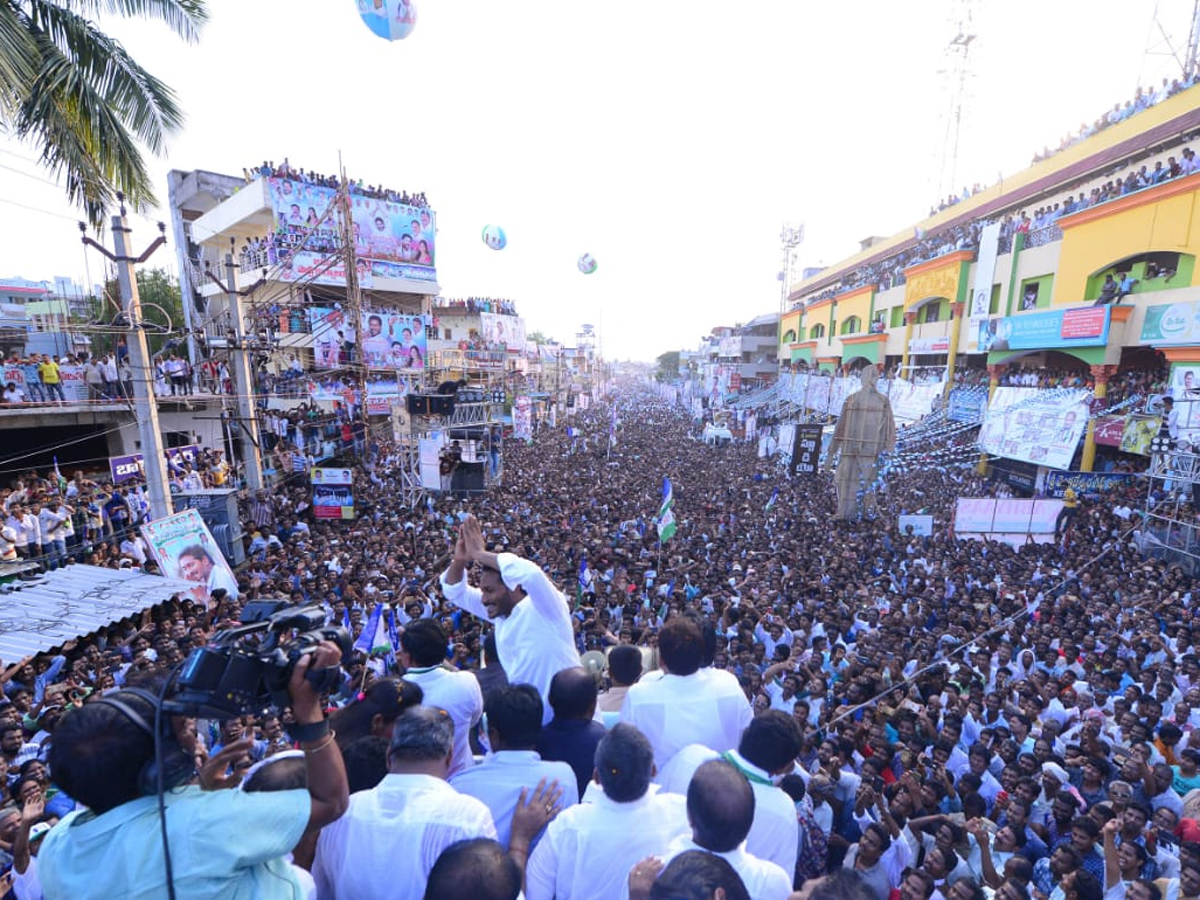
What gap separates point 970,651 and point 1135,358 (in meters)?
15.0

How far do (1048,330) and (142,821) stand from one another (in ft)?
64.8

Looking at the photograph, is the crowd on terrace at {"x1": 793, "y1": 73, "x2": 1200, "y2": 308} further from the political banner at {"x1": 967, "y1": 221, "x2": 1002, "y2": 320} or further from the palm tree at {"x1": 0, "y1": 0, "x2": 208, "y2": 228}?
the palm tree at {"x1": 0, "y1": 0, "x2": 208, "y2": 228}

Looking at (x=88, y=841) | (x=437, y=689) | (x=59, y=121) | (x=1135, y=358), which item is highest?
(x=59, y=121)

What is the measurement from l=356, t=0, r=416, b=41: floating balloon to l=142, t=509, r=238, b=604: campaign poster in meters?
9.34

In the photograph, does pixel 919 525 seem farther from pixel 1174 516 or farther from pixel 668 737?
pixel 668 737

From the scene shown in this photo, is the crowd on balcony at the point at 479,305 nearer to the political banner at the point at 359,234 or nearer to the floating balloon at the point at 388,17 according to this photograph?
the political banner at the point at 359,234

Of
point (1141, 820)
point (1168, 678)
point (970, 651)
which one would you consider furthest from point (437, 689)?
point (1168, 678)

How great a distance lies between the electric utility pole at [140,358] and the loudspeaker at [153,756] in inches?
371

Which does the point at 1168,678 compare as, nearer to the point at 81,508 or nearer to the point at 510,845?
the point at 510,845

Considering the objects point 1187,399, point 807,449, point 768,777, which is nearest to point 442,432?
point 807,449

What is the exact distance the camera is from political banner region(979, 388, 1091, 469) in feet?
41.4

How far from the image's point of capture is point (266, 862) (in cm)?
165

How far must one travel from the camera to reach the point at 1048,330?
52.5 ft

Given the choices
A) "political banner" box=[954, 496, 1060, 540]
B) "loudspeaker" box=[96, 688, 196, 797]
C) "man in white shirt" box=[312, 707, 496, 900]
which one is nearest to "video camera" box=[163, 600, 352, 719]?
"loudspeaker" box=[96, 688, 196, 797]
